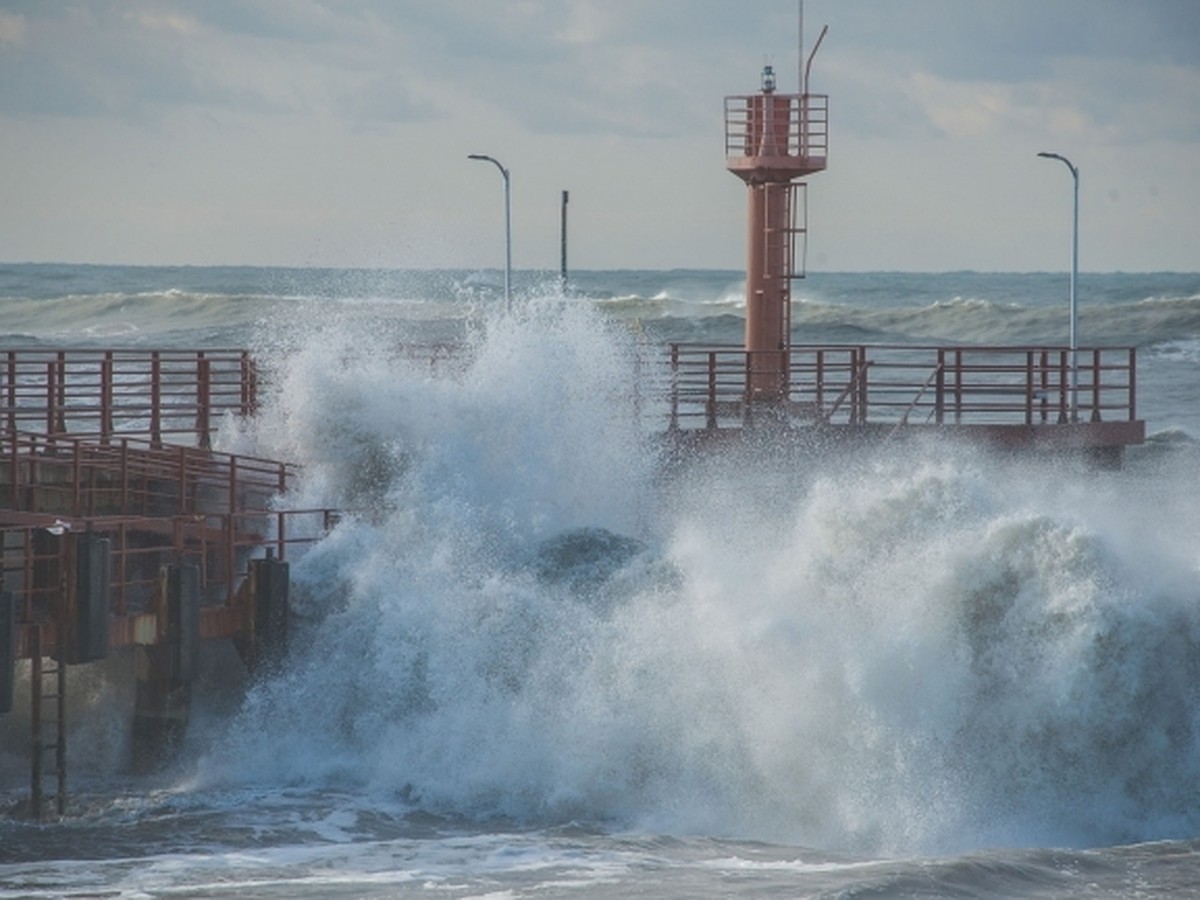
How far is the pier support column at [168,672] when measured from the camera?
56.4 ft

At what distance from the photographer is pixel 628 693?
1750 centimetres

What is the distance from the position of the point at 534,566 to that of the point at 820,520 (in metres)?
3.07

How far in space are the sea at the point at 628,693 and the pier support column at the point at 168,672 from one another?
20cm

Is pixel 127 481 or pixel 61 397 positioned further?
pixel 61 397

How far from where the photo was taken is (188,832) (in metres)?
15.7

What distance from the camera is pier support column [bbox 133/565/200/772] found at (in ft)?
56.4

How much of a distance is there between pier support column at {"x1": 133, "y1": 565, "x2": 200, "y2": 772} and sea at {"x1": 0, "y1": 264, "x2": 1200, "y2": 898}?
196 millimetres

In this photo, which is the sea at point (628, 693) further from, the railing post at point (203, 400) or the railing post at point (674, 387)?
the railing post at point (674, 387)

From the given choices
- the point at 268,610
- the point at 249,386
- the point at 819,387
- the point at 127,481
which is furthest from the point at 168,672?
the point at 819,387

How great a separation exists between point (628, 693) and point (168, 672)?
12.7 ft

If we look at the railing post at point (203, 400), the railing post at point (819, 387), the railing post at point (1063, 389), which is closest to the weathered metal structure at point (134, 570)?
the railing post at point (203, 400)

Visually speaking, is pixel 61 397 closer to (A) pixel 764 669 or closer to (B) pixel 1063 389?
(A) pixel 764 669

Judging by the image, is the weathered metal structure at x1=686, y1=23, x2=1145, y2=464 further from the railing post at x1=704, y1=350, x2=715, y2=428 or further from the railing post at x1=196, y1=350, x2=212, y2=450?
the railing post at x1=196, y1=350, x2=212, y2=450

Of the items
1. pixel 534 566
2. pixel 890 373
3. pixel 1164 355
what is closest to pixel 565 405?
pixel 534 566
